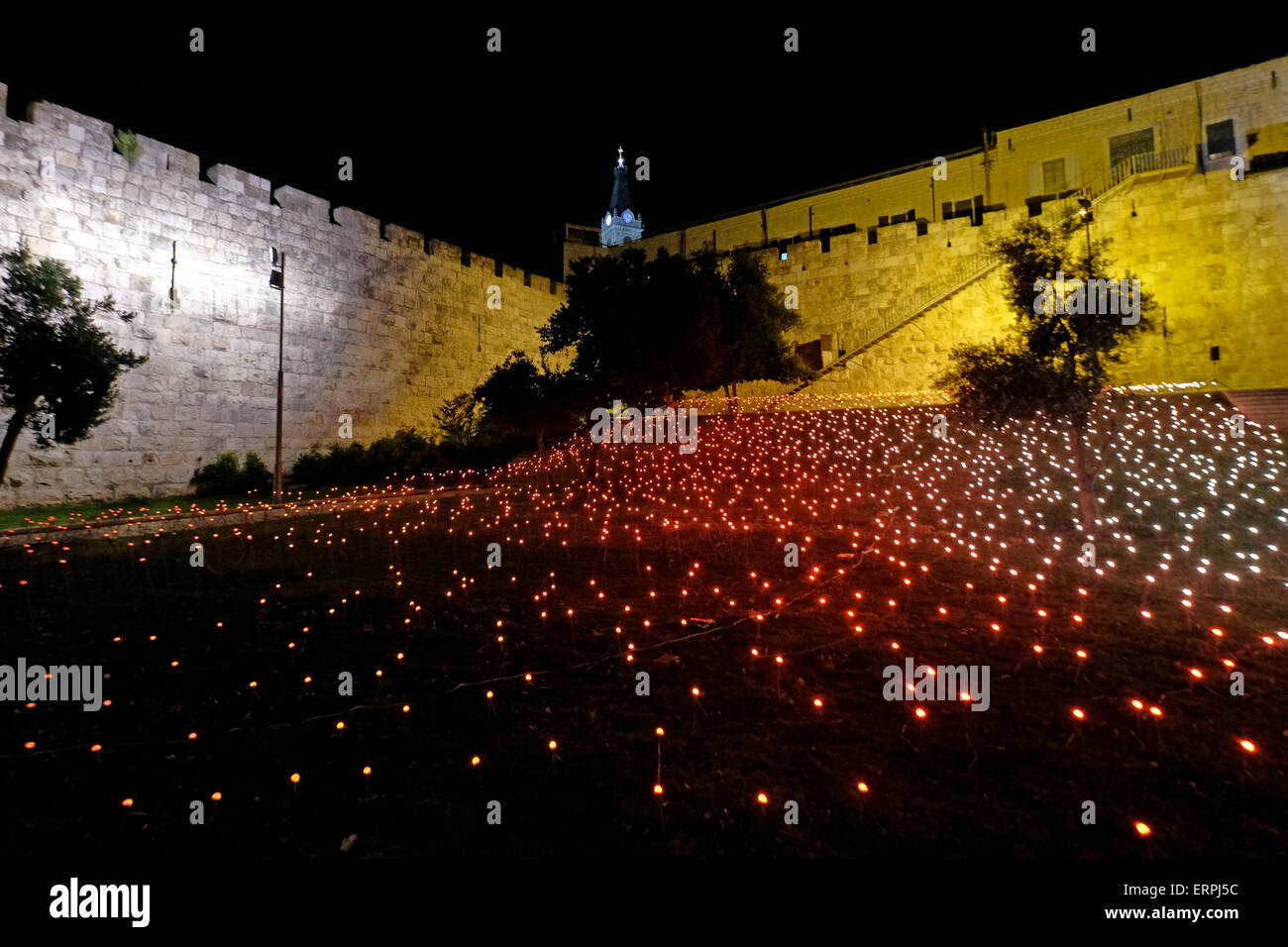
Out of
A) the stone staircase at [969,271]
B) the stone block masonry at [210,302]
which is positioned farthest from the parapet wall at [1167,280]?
the stone block masonry at [210,302]

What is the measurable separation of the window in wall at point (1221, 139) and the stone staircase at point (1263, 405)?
1251 centimetres

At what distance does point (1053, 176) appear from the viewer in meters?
25.4

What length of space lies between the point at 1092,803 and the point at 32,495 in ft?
60.6

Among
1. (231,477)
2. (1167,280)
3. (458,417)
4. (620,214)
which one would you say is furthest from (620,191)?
(231,477)

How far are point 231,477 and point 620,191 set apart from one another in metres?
53.1

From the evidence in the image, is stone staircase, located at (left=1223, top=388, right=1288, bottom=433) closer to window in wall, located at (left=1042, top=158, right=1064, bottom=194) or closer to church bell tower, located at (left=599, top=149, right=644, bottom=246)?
window in wall, located at (left=1042, top=158, right=1064, bottom=194)

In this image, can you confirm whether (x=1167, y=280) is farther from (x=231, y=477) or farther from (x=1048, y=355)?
(x=231, y=477)

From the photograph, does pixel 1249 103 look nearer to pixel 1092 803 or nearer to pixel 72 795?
pixel 1092 803

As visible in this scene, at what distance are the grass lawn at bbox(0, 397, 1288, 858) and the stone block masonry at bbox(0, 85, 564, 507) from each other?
22.3 ft

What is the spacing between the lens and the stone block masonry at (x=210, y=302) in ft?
42.3
